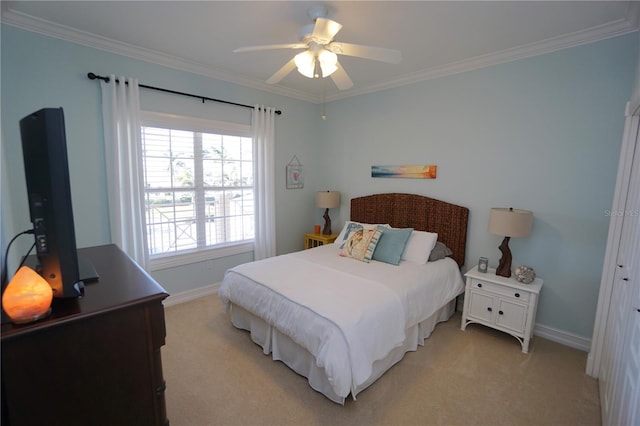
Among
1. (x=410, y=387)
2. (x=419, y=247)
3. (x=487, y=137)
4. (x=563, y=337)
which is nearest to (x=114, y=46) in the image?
(x=419, y=247)

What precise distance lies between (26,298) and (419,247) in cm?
296

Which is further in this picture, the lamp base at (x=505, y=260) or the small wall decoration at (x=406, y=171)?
the small wall decoration at (x=406, y=171)

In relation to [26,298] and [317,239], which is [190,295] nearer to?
[317,239]

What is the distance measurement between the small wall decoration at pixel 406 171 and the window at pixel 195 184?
1697 millimetres

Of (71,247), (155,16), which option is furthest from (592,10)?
(71,247)

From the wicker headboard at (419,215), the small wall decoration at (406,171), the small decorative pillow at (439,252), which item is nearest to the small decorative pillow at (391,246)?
the small decorative pillow at (439,252)

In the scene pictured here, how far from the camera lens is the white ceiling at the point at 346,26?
2139mm

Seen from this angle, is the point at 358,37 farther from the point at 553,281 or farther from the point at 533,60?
the point at 553,281

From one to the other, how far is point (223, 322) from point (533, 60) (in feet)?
12.7

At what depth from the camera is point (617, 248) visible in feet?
7.06

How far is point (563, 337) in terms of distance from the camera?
108 inches

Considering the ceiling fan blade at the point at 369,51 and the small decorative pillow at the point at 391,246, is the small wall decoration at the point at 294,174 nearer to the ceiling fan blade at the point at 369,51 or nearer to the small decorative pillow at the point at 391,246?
the small decorative pillow at the point at 391,246

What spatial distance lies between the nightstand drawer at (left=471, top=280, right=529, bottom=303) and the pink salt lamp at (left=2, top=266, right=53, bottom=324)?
9.94 ft

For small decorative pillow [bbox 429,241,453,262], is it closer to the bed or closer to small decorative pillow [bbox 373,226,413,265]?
the bed
